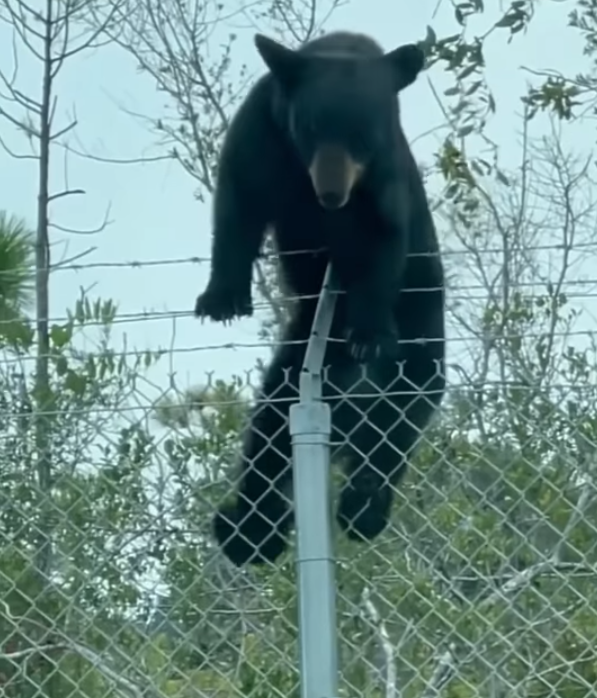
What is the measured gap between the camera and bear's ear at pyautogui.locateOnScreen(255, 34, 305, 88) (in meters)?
4.45

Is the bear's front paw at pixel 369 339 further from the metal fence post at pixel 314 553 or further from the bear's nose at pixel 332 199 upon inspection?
the metal fence post at pixel 314 553

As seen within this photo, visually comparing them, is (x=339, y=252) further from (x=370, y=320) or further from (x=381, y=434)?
(x=381, y=434)

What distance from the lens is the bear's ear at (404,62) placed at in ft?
14.8

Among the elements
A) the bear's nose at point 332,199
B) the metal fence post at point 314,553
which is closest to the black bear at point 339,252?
the bear's nose at point 332,199

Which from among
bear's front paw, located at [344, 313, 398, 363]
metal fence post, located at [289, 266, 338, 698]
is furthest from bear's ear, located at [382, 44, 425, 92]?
metal fence post, located at [289, 266, 338, 698]

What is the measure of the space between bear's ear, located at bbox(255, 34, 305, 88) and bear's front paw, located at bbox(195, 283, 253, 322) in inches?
23.1

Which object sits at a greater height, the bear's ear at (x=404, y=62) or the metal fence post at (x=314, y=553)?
the bear's ear at (x=404, y=62)

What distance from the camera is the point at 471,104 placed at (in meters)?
5.27

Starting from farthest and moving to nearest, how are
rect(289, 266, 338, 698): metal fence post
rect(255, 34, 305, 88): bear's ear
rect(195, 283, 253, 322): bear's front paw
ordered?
rect(255, 34, 305, 88): bear's ear < rect(195, 283, 253, 322): bear's front paw < rect(289, 266, 338, 698): metal fence post

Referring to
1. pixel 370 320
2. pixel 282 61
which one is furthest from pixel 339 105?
pixel 370 320

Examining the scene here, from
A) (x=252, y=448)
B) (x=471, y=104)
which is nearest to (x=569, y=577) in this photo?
(x=252, y=448)

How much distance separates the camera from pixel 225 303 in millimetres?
4266

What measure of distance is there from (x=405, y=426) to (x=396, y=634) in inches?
28.3

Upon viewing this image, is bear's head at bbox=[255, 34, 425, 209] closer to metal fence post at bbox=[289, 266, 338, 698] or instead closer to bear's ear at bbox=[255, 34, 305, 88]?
bear's ear at bbox=[255, 34, 305, 88]
